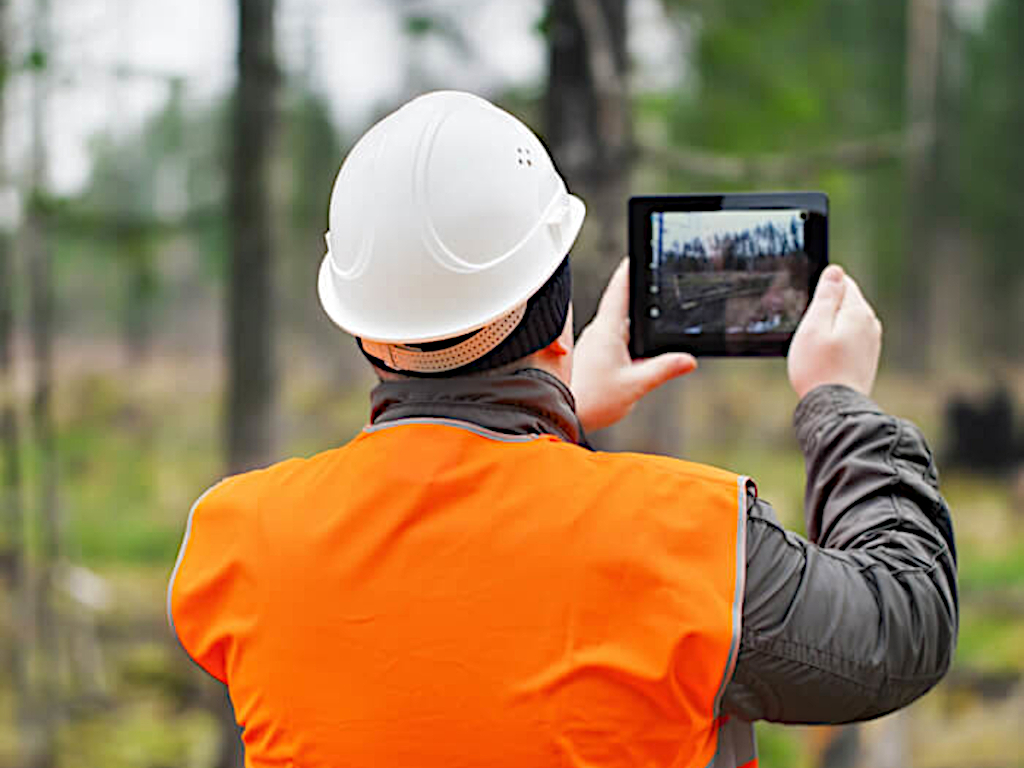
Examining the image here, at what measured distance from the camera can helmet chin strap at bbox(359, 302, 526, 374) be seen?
1.43 meters

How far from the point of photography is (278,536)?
1.38m

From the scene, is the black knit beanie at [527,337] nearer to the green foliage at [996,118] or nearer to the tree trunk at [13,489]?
the tree trunk at [13,489]

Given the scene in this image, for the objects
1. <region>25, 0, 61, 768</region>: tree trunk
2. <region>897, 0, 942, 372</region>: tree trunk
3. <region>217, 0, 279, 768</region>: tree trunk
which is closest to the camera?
<region>217, 0, 279, 768</region>: tree trunk

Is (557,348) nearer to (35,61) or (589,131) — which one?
(589,131)

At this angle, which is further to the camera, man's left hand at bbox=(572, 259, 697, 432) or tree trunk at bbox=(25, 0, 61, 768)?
tree trunk at bbox=(25, 0, 61, 768)

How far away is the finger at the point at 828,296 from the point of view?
1.63 metres

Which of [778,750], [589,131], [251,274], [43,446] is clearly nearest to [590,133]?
[589,131]

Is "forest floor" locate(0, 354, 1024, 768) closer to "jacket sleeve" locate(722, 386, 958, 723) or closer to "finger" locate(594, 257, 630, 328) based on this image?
"finger" locate(594, 257, 630, 328)

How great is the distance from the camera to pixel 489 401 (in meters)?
1.41

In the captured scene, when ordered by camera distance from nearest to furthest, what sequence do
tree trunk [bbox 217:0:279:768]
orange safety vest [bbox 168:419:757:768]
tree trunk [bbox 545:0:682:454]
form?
orange safety vest [bbox 168:419:757:768], tree trunk [bbox 545:0:682:454], tree trunk [bbox 217:0:279:768]

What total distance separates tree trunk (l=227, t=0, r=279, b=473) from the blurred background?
0.02 m

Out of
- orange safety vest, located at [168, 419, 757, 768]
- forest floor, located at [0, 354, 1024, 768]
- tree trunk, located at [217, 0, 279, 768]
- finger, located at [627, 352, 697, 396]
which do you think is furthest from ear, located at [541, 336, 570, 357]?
forest floor, located at [0, 354, 1024, 768]

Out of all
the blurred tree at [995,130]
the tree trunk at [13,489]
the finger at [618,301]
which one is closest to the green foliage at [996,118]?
the blurred tree at [995,130]

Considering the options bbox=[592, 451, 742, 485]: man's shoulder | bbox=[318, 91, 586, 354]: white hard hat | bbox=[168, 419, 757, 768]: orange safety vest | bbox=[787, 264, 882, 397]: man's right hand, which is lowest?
bbox=[168, 419, 757, 768]: orange safety vest
